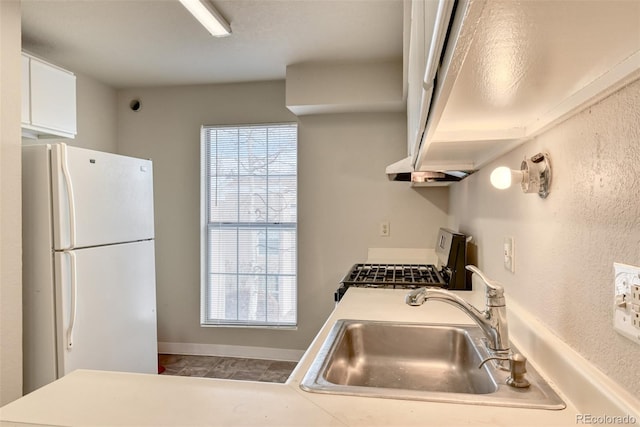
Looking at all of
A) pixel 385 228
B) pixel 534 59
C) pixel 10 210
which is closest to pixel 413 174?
pixel 385 228

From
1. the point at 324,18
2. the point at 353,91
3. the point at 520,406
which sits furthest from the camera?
the point at 353,91

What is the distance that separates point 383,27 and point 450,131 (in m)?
1.63

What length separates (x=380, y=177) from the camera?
Result: 135 inches

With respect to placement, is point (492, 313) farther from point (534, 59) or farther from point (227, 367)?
point (227, 367)

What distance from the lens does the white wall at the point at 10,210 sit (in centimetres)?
188

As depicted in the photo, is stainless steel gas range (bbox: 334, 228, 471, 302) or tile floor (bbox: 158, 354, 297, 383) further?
tile floor (bbox: 158, 354, 297, 383)

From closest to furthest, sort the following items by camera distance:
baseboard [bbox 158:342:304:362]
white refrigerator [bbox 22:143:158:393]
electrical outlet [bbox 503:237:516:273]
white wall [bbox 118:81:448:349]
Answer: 1. electrical outlet [bbox 503:237:516:273]
2. white refrigerator [bbox 22:143:158:393]
3. white wall [bbox 118:81:448:349]
4. baseboard [bbox 158:342:304:362]

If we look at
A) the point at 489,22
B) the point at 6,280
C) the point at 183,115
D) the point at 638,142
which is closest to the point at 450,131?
the point at 638,142

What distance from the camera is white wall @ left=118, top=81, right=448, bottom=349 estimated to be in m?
3.41

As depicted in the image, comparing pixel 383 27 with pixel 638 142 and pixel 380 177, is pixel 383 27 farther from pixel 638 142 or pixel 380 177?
pixel 638 142

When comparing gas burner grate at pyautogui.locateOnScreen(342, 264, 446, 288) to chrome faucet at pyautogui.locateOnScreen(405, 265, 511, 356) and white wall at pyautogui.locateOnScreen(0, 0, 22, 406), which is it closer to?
chrome faucet at pyautogui.locateOnScreen(405, 265, 511, 356)

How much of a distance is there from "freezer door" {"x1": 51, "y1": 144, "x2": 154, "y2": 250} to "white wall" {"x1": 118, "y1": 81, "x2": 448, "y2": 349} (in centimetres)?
89
